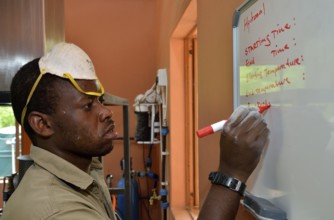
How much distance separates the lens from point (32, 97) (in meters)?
0.88

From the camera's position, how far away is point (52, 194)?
0.76m

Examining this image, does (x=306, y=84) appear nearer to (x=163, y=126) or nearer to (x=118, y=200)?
(x=163, y=126)

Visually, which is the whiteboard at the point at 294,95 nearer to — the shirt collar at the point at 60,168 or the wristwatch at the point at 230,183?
the wristwatch at the point at 230,183

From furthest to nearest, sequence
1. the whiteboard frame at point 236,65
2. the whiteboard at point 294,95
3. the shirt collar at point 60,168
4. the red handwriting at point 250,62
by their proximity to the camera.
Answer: the whiteboard frame at point 236,65 → the red handwriting at point 250,62 → the shirt collar at point 60,168 → the whiteboard at point 294,95

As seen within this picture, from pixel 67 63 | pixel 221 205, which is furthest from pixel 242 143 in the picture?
pixel 67 63

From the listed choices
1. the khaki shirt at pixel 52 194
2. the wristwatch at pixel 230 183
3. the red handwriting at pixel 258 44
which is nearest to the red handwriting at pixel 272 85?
the red handwriting at pixel 258 44

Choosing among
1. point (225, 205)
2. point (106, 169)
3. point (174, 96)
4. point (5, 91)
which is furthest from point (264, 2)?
point (106, 169)

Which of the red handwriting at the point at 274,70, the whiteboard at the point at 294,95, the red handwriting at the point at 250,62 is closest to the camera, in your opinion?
the whiteboard at the point at 294,95

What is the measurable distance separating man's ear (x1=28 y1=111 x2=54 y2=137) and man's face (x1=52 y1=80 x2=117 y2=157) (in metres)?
0.02

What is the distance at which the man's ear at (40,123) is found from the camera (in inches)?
34.8

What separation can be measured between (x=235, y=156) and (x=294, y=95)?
191 mm

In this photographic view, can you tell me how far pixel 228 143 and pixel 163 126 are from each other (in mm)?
2375

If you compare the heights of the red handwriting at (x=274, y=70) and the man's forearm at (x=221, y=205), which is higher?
the red handwriting at (x=274, y=70)

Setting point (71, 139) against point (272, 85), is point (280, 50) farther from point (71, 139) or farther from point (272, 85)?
point (71, 139)
